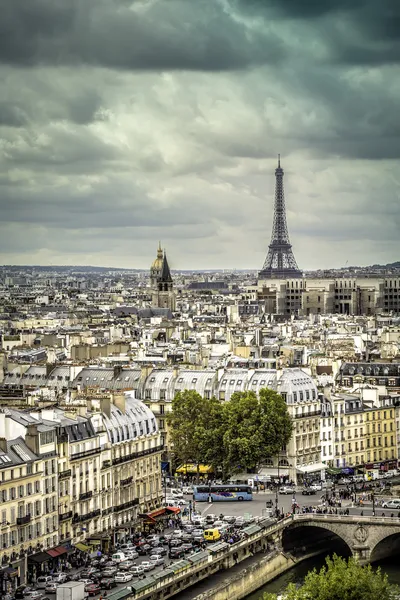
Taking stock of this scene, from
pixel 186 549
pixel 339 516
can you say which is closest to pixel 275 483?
pixel 339 516

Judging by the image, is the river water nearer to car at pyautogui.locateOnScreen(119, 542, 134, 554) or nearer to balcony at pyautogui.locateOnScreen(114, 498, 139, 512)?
car at pyautogui.locateOnScreen(119, 542, 134, 554)

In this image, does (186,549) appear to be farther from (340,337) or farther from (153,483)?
(340,337)

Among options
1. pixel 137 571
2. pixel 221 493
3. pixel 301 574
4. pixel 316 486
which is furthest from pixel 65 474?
pixel 316 486

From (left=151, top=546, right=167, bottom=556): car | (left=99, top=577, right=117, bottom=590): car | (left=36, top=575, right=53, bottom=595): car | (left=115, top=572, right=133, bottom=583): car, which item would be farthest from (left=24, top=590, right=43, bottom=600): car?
(left=151, top=546, right=167, bottom=556): car

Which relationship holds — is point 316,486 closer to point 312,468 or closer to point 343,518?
point 312,468

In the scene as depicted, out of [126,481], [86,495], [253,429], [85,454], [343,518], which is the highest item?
[253,429]
